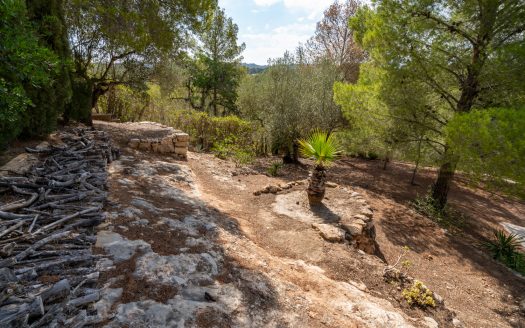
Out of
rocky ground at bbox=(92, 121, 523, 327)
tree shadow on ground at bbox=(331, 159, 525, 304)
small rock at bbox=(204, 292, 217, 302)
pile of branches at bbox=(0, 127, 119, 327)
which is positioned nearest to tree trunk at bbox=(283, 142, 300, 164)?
tree shadow on ground at bbox=(331, 159, 525, 304)

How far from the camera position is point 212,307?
8.61 ft

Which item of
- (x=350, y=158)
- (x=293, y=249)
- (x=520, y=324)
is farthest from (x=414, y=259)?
(x=350, y=158)

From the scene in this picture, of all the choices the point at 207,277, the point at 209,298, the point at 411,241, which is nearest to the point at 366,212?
the point at 411,241

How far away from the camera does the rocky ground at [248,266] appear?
2643 mm

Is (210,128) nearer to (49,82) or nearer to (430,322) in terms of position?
(49,82)

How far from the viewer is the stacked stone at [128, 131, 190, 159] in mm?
8633

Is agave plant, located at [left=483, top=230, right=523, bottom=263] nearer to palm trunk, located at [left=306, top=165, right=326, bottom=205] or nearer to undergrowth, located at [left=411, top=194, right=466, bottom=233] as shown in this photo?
undergrowth, located at [left=411, top=194, right=466, bottom=233]

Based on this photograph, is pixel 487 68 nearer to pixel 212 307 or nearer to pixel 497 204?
pixel 497 204

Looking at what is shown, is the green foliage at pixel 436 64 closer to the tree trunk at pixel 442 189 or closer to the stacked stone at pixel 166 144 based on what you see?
the tree trunk at pixel 442 189

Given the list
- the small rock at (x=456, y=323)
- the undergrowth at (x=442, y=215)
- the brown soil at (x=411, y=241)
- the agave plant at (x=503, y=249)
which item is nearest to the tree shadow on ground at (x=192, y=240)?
the brown soil at (x=411, y=241)

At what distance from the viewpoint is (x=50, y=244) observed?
9.10 feet

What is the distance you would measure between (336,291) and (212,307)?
179 cm

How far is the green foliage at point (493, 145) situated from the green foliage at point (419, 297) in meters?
2.92

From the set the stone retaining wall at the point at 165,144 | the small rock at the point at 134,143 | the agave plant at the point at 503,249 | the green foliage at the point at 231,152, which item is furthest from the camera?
the green foliage at the point at 231,152
